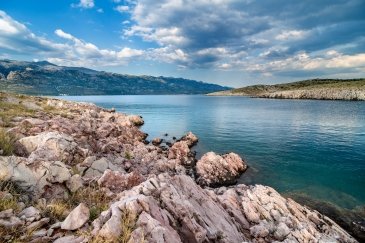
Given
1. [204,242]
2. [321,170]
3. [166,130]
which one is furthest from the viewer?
[166,130]

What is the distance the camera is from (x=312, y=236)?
1805cm

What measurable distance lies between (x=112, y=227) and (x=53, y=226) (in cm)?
210

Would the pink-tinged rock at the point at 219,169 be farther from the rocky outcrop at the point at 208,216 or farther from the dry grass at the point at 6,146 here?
the dry grass at the point at 6,146

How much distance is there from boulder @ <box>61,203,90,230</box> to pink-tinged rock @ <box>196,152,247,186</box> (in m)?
24.4

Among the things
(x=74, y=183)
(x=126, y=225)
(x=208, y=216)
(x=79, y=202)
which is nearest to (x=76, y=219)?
(x=126, y=225)

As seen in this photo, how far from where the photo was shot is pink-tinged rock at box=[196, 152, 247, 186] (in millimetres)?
34250

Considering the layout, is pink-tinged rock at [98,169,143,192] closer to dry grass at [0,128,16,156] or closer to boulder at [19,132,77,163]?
boulder at [19,132,77,163]

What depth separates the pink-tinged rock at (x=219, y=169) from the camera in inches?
1348

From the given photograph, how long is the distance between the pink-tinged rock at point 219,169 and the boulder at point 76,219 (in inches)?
960

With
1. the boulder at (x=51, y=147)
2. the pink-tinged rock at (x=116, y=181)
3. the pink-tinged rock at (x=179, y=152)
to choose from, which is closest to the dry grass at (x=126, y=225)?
the pink-tinged rock at (x=116, y=181)

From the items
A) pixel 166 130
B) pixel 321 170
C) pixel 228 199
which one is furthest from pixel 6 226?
pixel 166 130

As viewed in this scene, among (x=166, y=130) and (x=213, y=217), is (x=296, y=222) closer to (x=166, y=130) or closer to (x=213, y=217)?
(x=213, y=217)

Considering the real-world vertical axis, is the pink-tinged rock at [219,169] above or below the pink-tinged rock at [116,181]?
below

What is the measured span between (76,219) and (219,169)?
28.9 meters
